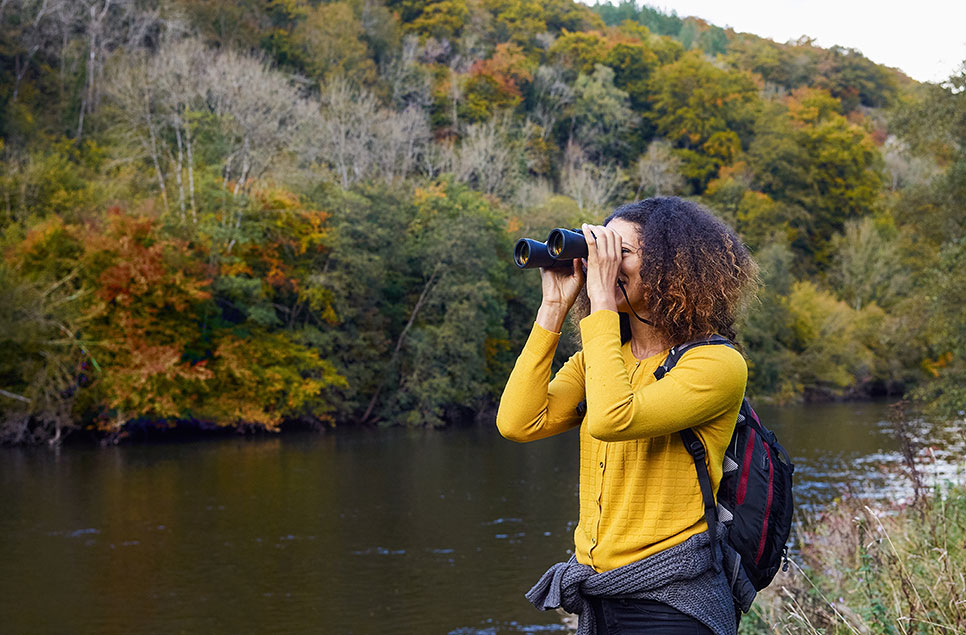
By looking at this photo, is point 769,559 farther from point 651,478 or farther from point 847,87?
point 847,87

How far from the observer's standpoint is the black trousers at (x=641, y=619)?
1806mm

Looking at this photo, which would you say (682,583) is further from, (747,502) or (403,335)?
(403,335)

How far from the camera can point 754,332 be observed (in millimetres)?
33719

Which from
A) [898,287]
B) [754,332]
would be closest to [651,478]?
[754,332]

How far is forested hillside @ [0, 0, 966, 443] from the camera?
66.3ft

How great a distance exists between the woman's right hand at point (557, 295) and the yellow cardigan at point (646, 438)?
173mm

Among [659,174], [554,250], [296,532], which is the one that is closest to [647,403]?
[554,250]

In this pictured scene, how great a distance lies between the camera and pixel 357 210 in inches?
1005

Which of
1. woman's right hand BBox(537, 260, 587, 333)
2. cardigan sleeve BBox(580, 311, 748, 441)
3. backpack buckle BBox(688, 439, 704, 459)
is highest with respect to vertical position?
woman's right hand BBox(537, 260, 587, 333)

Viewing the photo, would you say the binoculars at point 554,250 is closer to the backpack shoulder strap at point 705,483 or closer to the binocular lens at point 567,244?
the binocular lens at point 567,244

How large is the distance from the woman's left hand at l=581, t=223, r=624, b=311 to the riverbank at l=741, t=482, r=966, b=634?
4.21 feet

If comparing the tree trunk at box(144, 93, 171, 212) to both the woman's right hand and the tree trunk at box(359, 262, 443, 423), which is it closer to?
the tree trunk at box(359, 262, 443, 423)

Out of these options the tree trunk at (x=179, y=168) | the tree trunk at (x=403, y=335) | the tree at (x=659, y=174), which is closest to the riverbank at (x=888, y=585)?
the tree trunk at (x=403, y=335)

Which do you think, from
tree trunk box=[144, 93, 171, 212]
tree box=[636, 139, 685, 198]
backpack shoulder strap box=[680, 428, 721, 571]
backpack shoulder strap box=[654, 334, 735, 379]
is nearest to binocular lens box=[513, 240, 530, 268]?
backpack shoulder strap box=[654, 334, 735, 379]
